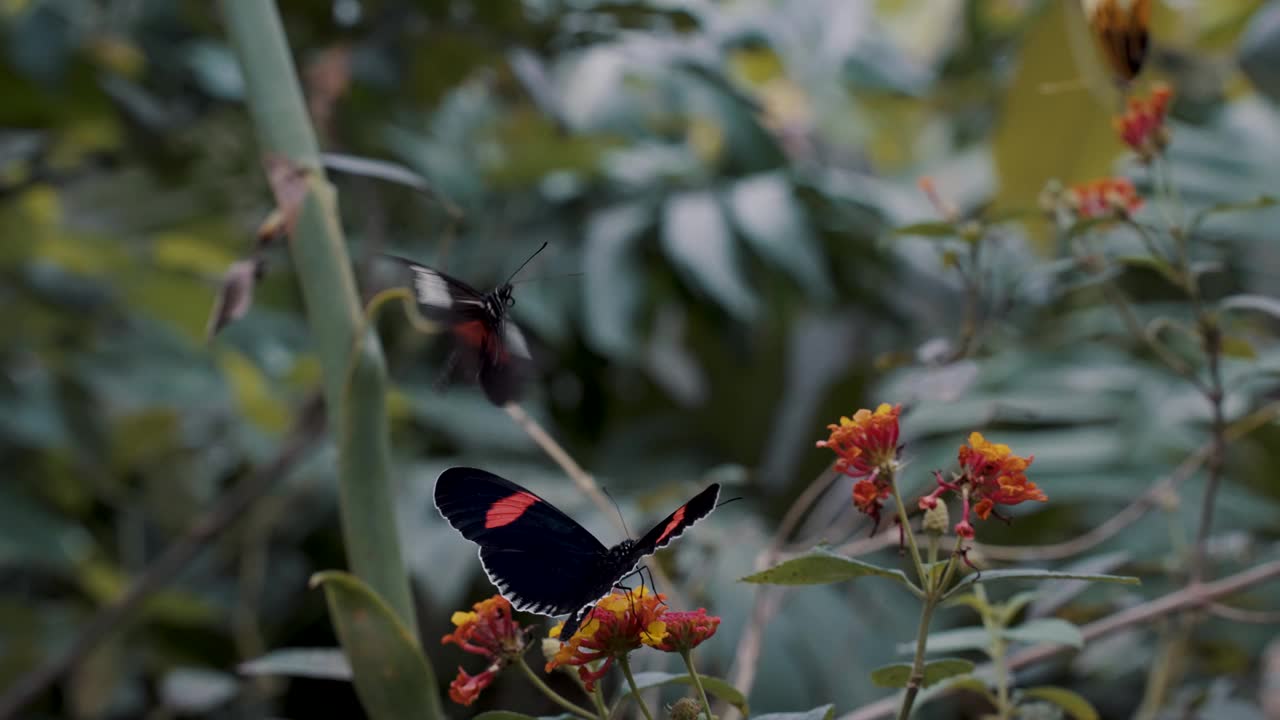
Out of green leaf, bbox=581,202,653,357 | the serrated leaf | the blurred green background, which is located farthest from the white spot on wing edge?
green leaf, bbox=581,202,653,357

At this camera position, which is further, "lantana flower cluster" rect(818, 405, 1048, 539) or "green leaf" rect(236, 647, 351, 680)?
"green leaf" rect(236, 647, 351, 680)

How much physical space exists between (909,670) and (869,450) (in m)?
0.07

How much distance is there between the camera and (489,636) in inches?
12.1

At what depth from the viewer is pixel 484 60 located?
118 cm

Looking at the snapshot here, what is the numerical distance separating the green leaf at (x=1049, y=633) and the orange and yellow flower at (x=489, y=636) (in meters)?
0.16

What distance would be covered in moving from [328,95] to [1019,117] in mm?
789

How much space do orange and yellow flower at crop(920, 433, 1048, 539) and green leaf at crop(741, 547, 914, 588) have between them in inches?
1.1

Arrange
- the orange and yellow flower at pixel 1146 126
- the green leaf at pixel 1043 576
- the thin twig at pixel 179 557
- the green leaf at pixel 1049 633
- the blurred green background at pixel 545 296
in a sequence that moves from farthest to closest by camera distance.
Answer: the blurred green background at pixel 545 296, the thin twig at pixel 179 557, the orange and yellow flower at pixel 1146 126, the green leaf at pixel 1049 633, the green leaf at pixel 1043 576

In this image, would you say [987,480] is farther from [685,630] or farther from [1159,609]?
[1159,609]

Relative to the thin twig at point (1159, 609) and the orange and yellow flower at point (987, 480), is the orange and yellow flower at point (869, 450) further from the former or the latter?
the thin twig at point (1159, 609)

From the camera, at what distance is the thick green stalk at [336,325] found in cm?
37

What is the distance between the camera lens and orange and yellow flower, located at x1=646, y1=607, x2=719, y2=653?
0.28m

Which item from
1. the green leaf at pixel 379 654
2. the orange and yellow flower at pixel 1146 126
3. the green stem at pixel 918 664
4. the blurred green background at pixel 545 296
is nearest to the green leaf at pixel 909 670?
the green stem at pixel 918 664

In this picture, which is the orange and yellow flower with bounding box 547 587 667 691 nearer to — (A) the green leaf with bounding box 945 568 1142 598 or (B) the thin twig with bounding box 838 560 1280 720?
(A) the green leaf with bounding box 945 568 1142 598
